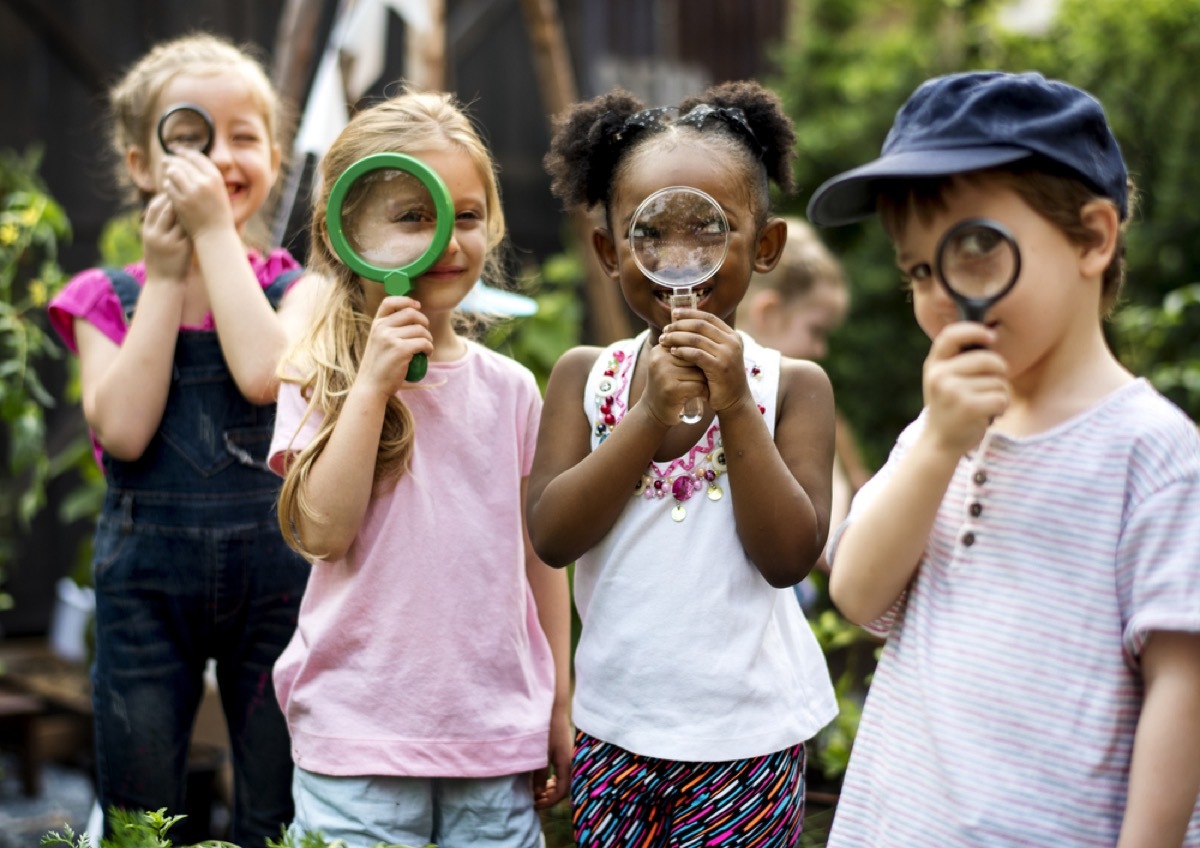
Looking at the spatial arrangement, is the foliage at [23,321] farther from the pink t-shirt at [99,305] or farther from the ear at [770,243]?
the ear at [770,243]

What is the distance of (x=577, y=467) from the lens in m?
2.10

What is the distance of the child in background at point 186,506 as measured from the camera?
2.68m

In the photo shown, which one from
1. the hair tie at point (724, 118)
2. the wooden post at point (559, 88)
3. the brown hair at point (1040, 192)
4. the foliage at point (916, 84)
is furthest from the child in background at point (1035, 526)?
the foliage at point (916, 84)

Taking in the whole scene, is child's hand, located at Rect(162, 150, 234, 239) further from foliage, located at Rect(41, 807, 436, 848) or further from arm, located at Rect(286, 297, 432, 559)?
foliage, located at Rect(41, 807, 436, 848)

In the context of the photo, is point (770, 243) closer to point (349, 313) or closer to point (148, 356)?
point (349, 313)

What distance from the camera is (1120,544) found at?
1.63m

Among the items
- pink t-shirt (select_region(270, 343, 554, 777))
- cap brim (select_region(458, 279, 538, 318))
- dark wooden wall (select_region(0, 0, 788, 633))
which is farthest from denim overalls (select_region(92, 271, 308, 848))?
dark wooden wall (select_region(0, 0, 788, 633))

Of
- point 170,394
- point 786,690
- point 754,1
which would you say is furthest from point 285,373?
point 754,1

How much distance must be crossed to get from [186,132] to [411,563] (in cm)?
113

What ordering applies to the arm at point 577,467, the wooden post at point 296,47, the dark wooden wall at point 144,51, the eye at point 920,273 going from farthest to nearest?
the dark wooden wall at point 144,51 < the wooden post at point 296,47 < the arm at point 577,467 < the eye at point 920,273

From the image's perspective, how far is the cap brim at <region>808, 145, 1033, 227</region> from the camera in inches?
64.2

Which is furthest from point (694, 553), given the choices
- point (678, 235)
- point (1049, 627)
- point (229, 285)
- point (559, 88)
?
point (559, 88)

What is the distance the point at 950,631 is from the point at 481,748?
3.10 ft

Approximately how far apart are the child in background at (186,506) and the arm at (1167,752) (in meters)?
1.76
